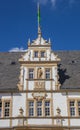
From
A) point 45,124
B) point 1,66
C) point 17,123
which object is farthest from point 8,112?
point 1,66

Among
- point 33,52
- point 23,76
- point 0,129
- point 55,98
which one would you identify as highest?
point 33,52

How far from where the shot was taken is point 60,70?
115 feet

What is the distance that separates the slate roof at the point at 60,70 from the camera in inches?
1291

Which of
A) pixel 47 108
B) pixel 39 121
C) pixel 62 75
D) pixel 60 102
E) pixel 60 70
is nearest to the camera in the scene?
pixel 39 121

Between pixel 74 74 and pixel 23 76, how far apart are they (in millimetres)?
5623

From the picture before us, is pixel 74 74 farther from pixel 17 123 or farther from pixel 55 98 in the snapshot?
pixel 17 123

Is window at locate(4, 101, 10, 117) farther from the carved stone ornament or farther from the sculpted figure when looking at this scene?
the sculpted figure

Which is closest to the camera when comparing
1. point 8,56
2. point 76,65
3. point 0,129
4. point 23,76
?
point 0,129

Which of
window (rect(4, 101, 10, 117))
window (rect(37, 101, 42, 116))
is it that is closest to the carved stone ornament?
window (rect(37, 101, 42, 116))

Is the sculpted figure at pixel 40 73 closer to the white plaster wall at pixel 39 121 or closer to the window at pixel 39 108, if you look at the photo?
the window at pixel 39 108

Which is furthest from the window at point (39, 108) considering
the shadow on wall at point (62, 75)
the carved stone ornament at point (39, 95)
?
the shadow on wall at point (62, 75)

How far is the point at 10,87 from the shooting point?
Answer: 106 ft

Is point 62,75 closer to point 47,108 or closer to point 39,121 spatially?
point 47,108

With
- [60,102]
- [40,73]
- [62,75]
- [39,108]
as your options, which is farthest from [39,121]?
[62,75]
